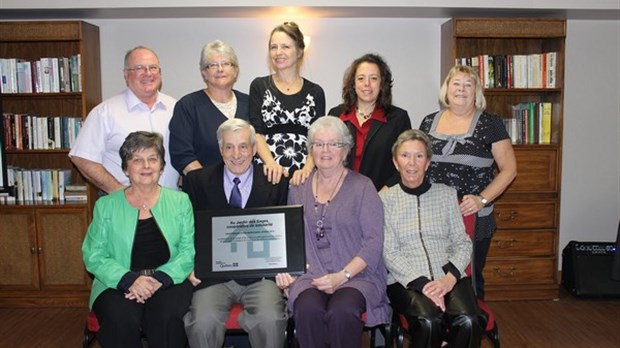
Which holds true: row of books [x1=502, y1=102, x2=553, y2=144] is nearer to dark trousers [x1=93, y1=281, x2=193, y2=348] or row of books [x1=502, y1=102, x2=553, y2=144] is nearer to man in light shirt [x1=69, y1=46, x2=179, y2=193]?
man in light shirt [x1=69, y1=46, x2=179, y2=193]

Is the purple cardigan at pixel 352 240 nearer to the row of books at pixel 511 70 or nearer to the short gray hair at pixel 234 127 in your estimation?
the short gray hair at pixel 234 127

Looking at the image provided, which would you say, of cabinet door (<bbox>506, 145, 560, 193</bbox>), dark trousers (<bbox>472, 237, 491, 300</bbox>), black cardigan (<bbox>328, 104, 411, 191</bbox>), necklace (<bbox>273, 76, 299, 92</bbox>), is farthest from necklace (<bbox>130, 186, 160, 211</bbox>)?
cabinet door (<bbox>506, 145, 560, 193</bbox>)

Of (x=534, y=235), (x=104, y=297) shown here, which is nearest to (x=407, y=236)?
(x=104, y=297)

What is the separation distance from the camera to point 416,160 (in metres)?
2.96

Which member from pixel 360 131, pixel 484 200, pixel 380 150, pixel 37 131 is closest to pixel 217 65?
pixel 360 131

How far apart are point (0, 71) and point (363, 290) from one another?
11.3 ft

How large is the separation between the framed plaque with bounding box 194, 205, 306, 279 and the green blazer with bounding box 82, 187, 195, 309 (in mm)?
106

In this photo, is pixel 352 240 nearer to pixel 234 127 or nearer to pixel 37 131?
pixel 234 127

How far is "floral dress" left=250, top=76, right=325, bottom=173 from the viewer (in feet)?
11.1

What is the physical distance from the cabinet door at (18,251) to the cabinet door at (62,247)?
6 cm

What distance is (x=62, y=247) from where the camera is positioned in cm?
444

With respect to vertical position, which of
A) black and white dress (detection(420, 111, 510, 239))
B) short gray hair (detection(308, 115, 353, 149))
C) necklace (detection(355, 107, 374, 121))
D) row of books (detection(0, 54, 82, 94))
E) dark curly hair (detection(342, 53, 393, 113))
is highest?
row of books (detection(0, 54, 82, 94))

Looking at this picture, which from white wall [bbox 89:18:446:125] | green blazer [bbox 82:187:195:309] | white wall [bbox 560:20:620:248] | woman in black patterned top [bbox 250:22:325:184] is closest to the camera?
green blazer [bbox 82:187:195:309]

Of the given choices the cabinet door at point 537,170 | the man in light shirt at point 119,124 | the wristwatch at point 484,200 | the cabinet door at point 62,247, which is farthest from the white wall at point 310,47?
the wristwatch at point 484,200
